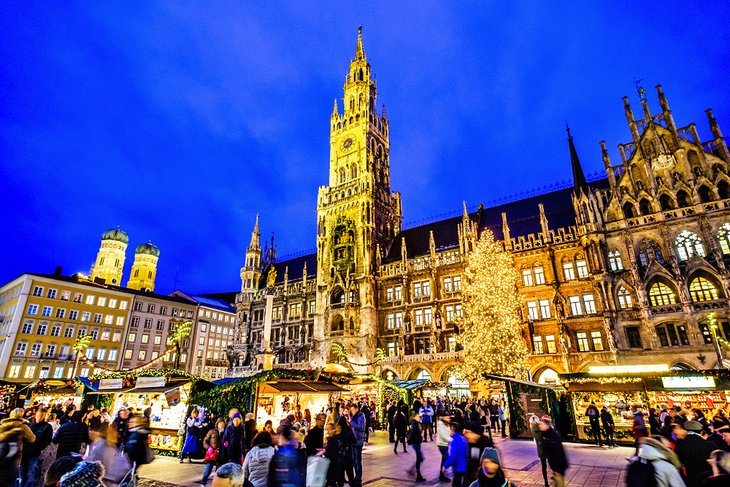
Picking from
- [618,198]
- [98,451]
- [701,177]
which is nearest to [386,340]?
[618,198]

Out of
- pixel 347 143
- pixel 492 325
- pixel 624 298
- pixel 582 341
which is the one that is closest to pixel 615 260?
pixel 624 298

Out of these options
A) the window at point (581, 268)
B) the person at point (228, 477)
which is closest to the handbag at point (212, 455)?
the person at point (228, 477)

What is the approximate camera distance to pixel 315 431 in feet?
28.2

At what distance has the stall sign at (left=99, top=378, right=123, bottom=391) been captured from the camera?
17.0 meters

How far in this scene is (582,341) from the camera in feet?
102

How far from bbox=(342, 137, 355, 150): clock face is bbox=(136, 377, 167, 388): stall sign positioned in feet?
138

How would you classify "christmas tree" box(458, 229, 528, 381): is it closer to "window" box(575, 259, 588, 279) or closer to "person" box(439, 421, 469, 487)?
"window" box(575, 259, 588, 279)

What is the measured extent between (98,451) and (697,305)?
114 ft

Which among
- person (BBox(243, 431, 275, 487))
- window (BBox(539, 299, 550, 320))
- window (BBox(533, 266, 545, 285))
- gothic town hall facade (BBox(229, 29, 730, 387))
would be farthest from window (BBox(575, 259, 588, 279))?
person (BBox(243, 431, 275, 487))

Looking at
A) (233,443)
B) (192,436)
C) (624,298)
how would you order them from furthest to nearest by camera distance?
(624,298)
(192,436)
(233,443)

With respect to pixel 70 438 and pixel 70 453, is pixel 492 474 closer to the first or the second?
pixel 70 453

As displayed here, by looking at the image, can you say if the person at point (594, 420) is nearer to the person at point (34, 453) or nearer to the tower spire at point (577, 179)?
the person at point (34, 453)

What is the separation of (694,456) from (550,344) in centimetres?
2781

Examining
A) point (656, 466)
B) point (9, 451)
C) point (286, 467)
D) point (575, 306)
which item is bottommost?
point (286, 467)
